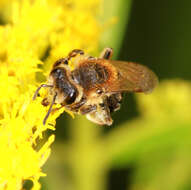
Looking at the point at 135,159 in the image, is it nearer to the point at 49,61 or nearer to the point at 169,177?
the point at 169,177

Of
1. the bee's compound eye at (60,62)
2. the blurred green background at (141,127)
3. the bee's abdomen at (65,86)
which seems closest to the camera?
the bee's abdomen at (65,86)

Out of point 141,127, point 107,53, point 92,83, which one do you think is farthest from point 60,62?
point 141,127

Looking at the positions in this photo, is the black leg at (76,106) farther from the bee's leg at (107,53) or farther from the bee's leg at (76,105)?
the bee's leg at (107,53)

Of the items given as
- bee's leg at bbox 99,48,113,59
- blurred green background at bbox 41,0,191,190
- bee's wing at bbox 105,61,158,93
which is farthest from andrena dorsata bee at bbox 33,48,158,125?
blurred green background at bbox 41,0,191,190

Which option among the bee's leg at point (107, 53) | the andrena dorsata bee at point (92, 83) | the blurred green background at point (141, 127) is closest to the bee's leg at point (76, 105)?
the andrena dorsata bee at point (92, 83)

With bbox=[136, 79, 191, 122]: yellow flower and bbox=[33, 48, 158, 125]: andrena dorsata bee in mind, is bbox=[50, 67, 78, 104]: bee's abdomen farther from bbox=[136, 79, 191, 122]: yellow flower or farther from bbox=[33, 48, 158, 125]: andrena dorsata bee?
bbox=[136, 79, 191, 122]: yellow flower

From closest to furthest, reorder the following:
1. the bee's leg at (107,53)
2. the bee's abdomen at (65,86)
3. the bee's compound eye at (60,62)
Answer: the bee's abdomen at (65,86) < the bee's compound eye at (60,62) < the bee's leg at (107,53)

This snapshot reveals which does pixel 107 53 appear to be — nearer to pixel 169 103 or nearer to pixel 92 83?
pixel 92 83
